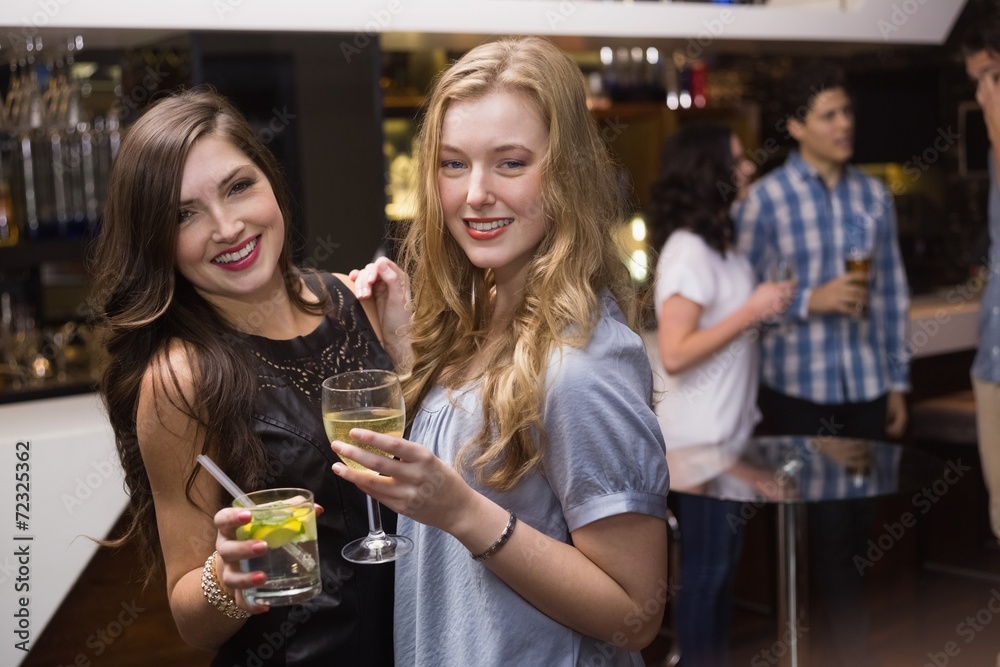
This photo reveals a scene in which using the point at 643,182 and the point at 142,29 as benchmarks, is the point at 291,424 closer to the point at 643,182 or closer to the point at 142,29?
the point at 142,29

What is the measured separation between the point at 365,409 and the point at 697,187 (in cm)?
224

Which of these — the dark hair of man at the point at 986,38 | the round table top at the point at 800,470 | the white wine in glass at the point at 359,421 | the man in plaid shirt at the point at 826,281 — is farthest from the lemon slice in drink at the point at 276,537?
the dark hair of man at the point at 986,38

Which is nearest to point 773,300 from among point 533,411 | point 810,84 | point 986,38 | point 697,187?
point 697,187

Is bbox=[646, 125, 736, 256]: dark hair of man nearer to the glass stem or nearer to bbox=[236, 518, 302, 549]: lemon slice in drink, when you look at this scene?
the glass stem

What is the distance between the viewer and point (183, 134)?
64.9 inches

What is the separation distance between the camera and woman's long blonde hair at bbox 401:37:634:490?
4.91ft

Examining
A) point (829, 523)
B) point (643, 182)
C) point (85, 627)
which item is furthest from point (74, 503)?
point (643, 182)

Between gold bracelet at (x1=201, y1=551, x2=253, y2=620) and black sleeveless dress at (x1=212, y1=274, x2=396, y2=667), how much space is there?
13cm

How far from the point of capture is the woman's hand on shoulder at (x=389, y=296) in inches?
78.5

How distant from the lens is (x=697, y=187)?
11.3ft

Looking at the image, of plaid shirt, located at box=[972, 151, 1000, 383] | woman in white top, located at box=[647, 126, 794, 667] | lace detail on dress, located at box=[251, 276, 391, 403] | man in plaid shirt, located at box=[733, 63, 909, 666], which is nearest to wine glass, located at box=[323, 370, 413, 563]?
lace detail on dress, located at box=[251, 276, 391, 403]

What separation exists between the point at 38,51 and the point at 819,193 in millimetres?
2589

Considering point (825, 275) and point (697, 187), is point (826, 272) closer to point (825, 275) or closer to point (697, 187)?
point (825, 275)

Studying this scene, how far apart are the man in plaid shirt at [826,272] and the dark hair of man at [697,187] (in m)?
0.31
